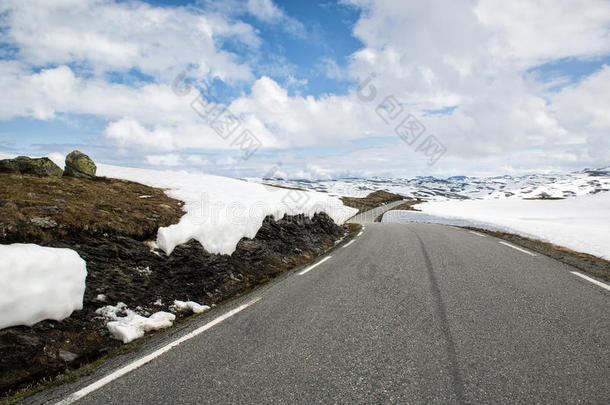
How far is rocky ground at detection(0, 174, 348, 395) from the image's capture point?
3613mm

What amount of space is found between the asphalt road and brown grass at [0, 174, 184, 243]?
341cm

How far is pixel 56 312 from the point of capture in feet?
13.4

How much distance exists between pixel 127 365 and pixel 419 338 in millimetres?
3649

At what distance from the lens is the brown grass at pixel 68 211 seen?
5.28 m

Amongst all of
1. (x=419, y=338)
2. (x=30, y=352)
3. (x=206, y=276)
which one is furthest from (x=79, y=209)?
(x=419, y=338)

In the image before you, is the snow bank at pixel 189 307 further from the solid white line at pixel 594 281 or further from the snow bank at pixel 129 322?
the solid white line at pixel 594 281

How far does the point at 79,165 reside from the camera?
1173cm

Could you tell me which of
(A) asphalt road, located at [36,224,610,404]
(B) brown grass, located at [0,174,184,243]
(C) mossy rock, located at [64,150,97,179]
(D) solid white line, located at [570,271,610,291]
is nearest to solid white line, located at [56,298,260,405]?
(A) asphalt road, located at [36,224,610,404]

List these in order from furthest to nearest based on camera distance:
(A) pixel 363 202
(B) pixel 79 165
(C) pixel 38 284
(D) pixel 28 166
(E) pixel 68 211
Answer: (A) pixel 363 202
(B) pixel 79 165
(D) pixel 28 166
(E) pixel 68 211
(C) pixel 38 284

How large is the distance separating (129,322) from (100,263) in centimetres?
164

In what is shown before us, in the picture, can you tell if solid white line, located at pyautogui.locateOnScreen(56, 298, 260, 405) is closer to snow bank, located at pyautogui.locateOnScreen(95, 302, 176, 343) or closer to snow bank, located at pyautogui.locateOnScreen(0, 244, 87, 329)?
snow bank, located at pyautogui.locateOnScreen(95, 302, 176, 343)

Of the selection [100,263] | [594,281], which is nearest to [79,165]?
[100,263]

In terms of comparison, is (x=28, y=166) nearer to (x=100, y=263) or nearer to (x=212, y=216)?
(x=212, y=216)

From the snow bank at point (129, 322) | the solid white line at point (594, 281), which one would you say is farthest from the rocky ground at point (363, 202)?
the snow bank at point (129, 322)
